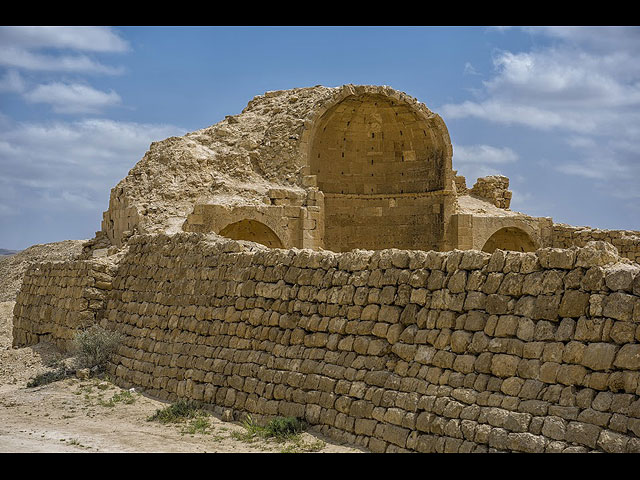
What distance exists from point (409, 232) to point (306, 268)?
14.1m

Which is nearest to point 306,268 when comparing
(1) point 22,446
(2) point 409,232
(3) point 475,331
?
(3) point 475,331

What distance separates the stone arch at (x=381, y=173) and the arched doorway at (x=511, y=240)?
1.99 meters

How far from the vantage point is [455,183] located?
80.6 feet

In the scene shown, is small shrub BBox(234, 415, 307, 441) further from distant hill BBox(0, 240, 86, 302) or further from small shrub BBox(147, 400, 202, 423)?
distant hill BBox(0, 240, 86, 302)

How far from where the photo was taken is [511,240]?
23.5 meters

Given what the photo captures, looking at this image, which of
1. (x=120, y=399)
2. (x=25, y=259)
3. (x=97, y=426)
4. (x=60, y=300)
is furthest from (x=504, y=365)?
(x=25, y=259)

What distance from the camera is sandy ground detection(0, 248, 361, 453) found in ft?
26.6

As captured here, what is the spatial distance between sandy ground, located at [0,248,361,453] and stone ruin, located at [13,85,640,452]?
42 cm

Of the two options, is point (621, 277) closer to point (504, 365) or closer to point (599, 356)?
point (599, 356)

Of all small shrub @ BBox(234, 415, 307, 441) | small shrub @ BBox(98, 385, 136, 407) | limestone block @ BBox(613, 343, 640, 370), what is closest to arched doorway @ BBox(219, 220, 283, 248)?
small shrub @ BBox(98, 385, 136, 407)

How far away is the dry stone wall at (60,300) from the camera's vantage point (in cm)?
1339
